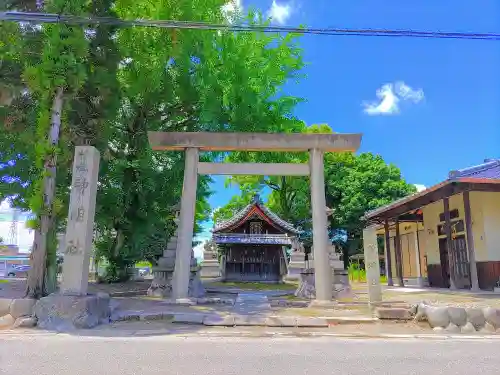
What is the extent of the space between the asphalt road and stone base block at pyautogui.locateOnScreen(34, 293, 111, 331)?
108 cm

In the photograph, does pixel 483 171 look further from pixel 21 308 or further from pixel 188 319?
pixel 21 308

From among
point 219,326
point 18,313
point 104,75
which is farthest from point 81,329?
point 104,75

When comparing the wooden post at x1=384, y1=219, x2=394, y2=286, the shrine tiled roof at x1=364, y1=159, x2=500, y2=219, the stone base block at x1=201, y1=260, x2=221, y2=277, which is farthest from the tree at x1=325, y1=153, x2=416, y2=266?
the shrine tiled roof at x1=364, y1=159, x2=500, y2=219

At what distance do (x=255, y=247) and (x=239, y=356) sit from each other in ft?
80.7

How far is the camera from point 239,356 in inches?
216

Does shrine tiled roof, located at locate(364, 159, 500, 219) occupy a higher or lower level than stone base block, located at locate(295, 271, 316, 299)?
higher

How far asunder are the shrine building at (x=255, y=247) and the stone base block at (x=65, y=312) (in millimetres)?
20435

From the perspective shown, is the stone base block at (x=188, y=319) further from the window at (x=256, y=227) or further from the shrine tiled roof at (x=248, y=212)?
the window at (x=256, y=227)

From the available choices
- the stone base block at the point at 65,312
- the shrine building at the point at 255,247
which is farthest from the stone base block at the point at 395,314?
the shrine building at the point at 255,247

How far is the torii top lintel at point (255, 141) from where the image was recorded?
1302 cm

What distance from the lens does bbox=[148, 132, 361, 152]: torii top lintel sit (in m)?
13.0

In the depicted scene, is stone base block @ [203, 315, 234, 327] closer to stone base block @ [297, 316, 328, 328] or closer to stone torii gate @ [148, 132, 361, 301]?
stone base block @ [297, 316, 328, 328]

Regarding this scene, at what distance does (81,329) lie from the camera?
8.18 meters

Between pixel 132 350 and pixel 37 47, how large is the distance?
1009cm
